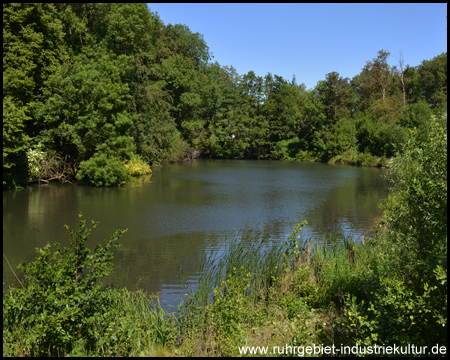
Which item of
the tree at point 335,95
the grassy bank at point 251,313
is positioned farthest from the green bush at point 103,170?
the tree at point 335,95

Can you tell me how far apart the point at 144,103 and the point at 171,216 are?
1758cm

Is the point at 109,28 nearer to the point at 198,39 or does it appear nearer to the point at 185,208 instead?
the point at 185,208

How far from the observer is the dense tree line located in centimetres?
2220

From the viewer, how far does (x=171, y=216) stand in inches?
648

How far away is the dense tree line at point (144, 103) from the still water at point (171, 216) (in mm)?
2804

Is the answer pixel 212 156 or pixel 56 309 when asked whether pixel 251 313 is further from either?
pixel 212 156

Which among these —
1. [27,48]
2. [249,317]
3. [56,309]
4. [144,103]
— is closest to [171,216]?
[249,317]

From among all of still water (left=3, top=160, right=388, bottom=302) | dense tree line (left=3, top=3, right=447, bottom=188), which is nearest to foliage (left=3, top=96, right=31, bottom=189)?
dense tree line (left=3, top=3, right=447, bottom=188)

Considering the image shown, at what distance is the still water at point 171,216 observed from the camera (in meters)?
10.4

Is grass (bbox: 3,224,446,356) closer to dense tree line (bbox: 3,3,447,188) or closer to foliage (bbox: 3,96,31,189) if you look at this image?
dense tree line (bbox: 3,3,447,188)

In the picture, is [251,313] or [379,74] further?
[379,74]

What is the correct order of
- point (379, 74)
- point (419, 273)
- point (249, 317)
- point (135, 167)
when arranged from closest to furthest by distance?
1. point (419, 273)
2. point (249, 317)
3. point (135, 167)
4. point (379, 74)

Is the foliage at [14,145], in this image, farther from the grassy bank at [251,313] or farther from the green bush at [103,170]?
the grassy bank at [251,313]

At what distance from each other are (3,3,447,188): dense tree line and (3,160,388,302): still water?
2.80 meters
